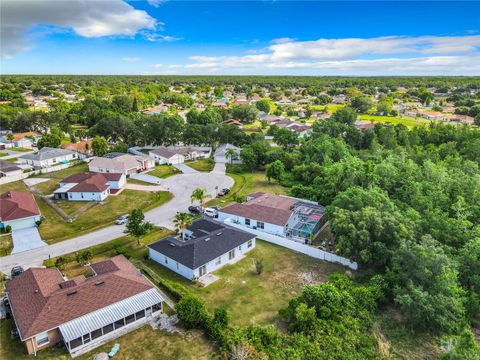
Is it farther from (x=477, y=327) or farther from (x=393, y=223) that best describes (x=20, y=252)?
(x=477, y=327)

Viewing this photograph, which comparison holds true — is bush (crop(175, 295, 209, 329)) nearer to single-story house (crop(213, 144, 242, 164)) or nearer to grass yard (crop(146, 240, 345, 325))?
grass yard (crop(146, 240, 345, 325))

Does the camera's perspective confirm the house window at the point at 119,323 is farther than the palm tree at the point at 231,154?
No

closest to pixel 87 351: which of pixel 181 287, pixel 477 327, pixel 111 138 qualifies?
pixel 181 287

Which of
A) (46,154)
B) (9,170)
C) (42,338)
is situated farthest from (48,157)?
(42,338)

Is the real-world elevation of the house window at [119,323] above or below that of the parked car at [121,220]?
above

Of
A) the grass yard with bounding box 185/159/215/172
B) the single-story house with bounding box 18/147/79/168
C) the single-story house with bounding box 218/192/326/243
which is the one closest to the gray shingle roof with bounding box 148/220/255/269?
the single-story house with bounding box 218/192/326/243

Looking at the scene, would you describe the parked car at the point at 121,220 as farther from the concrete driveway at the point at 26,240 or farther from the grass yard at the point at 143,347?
the grass yard at the point at 143,347

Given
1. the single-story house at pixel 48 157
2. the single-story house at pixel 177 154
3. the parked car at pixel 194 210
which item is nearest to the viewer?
the parked car at pixel 194 210

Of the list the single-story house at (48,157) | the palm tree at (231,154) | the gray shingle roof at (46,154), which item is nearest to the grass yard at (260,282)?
the palm tree at (231,154)
